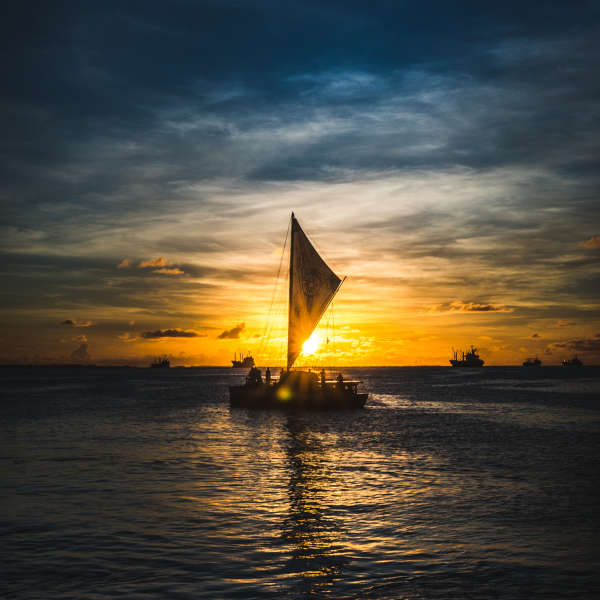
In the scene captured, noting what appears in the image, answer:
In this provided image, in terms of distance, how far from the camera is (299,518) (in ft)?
65.5

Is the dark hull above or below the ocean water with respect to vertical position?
above

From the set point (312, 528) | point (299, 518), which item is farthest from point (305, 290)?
point (312, 528)

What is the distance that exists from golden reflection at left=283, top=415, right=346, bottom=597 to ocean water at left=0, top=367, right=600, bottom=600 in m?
0.07

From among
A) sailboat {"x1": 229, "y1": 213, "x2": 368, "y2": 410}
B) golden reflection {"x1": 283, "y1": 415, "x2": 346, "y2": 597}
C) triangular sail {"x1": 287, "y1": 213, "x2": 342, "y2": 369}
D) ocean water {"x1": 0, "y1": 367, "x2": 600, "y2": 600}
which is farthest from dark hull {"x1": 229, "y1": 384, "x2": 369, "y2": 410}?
golden reflection {"x1": 283, "y1": 415, "x2": 346, "y2": 597}

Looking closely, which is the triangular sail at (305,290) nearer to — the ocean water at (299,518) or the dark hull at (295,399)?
the dark hull at (295,399)

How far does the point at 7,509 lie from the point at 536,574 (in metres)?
18.1

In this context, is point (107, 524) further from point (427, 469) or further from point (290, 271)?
point (290, 271)

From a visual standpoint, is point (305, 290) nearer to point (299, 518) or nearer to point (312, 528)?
point (299, 518)

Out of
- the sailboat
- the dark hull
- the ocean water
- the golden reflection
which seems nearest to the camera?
the ocean water

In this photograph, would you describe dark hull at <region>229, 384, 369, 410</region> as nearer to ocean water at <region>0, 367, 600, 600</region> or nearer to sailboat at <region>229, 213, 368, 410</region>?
sailboat at <region>229, 213, 368, 410</region>

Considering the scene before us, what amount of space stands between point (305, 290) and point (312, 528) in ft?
144

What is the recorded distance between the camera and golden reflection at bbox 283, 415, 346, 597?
14469mm

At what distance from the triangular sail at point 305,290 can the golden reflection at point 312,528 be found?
28883 mm

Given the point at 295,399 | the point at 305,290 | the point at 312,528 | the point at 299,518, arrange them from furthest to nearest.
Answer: the point at 295,399 < the point at 305,290 < the point at 299,518 < the point at 312,528
